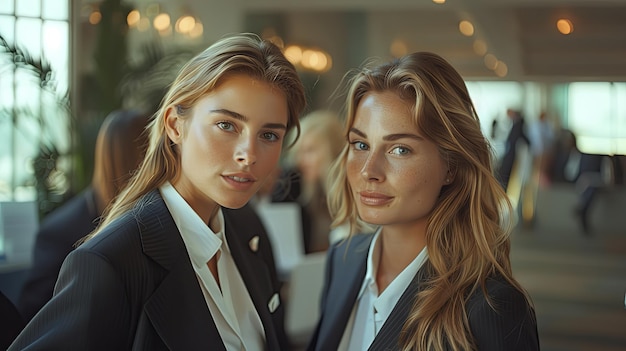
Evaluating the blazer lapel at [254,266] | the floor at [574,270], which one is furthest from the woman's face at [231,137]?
the floor at [574,270]

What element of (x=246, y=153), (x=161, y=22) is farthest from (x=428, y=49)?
(x=246, y=153)

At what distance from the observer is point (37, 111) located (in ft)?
13.7

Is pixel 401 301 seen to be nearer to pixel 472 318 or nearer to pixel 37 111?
pixel 472 318

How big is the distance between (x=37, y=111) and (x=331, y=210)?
2.23m

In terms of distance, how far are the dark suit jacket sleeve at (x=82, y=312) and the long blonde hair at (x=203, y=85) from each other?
190 millimetres

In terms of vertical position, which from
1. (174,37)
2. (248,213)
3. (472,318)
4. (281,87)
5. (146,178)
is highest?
(174,37)

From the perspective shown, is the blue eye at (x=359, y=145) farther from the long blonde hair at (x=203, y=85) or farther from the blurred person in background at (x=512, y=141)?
the blurred person in background at (x=512, y=141)

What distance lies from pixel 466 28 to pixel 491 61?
0.23m

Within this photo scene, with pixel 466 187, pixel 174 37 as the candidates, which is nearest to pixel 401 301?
pixel 466 187

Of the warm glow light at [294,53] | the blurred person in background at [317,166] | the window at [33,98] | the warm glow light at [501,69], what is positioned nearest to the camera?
the window at [33,98]

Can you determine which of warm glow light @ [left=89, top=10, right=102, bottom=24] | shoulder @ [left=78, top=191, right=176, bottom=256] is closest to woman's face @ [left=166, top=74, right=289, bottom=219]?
shoulder @ [left=78, top=191, right=176, bottom=256]

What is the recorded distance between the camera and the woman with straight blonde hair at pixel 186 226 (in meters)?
1.64

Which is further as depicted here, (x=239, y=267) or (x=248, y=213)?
(x=248, y=213)

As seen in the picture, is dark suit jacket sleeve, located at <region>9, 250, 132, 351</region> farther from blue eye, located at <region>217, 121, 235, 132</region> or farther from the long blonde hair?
blue eye, located at <region>217, 121, 235, 132</region>
